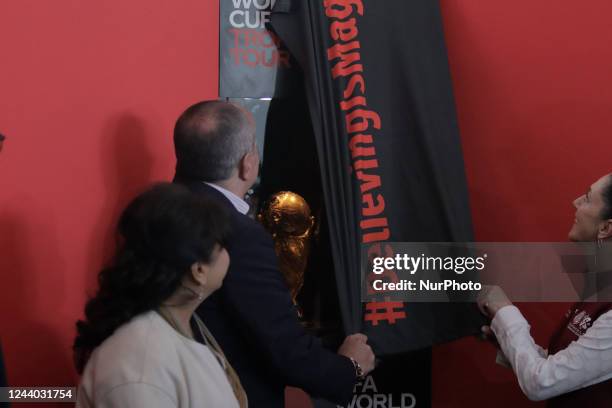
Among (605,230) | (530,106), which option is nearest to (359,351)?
(605,230)

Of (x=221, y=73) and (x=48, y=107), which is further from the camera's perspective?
(x=221, y=73)

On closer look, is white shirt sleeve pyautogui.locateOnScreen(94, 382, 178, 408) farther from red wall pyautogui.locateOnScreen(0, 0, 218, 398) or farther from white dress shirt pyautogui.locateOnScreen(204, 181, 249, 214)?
red wall pyautogui.locateOnScreen(0, 0, 218, 398)

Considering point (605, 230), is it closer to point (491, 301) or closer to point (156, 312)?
point (491, 301)

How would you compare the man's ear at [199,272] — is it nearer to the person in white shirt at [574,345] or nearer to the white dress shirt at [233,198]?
the white dress shirt at [233,198]

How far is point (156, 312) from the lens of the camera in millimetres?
1197

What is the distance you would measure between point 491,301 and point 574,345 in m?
0.25

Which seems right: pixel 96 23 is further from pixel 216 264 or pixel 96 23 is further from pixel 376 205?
pixel 216 264

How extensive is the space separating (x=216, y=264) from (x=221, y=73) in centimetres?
88

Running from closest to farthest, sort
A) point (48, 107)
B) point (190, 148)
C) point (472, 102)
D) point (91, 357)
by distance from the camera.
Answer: point (91, 357), point (190, 148), point (48, 107), point (472, 102)

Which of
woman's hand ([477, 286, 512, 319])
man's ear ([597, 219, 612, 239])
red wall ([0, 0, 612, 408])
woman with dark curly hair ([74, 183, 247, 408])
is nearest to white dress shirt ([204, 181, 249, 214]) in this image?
woman with dark curly hair ([74, 183, 247, 408])

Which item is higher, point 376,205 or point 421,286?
point 376,205

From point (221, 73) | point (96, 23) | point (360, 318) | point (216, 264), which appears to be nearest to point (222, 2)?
point (221, 73)

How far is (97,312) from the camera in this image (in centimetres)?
119

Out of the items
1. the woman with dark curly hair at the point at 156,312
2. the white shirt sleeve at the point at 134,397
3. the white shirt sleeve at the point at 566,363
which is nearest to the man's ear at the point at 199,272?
the woman with dark curly hair at the point at 156,312
